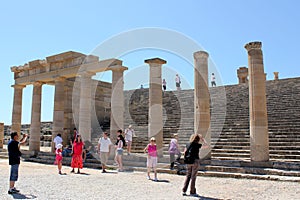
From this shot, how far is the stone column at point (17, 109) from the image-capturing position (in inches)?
858

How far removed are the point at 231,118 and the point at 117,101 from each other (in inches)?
252

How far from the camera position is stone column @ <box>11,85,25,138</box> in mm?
21797

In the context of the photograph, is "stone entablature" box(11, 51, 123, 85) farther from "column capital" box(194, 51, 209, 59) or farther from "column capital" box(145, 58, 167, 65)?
"column capital" box(194, 51, 209, 59)

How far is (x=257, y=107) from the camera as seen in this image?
40.1 ft

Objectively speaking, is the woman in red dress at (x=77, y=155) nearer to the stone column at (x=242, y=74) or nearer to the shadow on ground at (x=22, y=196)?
the shadow on ground at (x=22, y=196)

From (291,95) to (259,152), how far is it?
9484 mm

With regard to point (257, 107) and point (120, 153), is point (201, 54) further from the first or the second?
point (120, 153)

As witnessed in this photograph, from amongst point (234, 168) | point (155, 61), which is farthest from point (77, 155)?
point (234, 168)

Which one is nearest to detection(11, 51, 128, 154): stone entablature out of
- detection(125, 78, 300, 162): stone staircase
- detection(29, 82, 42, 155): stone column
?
detection(29, 82, 42, 155): stone column

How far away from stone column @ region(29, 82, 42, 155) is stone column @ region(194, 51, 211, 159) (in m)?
11.1

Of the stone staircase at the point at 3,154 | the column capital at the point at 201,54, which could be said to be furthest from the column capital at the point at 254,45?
the stone staircase at the point at 3,154

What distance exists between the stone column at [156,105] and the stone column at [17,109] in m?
11.0

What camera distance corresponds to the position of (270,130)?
50.2 feet

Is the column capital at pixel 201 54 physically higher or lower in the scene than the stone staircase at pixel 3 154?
higher
